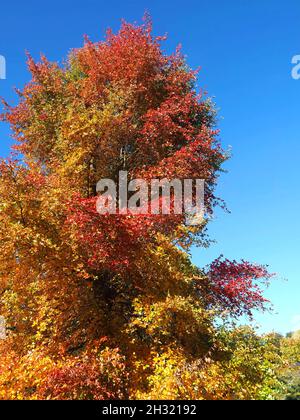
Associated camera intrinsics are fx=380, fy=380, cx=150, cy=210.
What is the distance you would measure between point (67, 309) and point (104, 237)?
3.11 m

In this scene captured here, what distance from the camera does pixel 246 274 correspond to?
16297 millimetres

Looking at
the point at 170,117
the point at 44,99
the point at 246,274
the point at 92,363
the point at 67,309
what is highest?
the point at 44,99

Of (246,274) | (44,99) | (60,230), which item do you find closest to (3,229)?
(60,230)

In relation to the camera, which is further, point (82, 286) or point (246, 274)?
point (246, 274)

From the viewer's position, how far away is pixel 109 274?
15.5 meters

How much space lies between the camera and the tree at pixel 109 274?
37.4ft

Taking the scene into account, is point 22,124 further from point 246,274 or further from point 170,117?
point 246,274

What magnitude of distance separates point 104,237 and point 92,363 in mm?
4200

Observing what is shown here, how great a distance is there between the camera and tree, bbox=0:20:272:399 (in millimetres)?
11391

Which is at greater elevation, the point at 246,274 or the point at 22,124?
the point at 22,124

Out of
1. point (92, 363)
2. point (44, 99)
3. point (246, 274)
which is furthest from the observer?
point (44, 99)

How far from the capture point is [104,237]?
13.6 m
